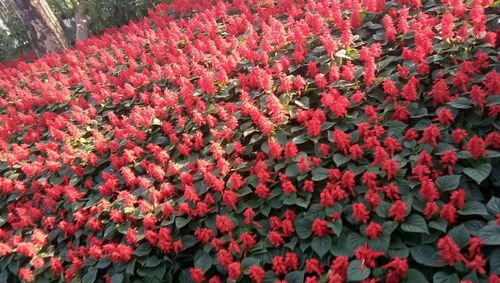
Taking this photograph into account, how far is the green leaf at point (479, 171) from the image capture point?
247 centimetres

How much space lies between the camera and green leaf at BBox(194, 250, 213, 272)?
2.89 metres

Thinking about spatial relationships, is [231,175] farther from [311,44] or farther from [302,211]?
[311,44]

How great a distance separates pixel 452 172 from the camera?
2686 mm

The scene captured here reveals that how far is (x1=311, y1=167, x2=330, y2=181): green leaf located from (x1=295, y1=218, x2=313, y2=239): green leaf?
1.24ft

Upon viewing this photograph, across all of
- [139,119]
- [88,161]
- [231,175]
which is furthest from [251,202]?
[88,161]

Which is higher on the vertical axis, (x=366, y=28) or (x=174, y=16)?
(x=174, y=16)

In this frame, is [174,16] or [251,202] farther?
[174,16]

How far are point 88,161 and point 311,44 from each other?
134 inches

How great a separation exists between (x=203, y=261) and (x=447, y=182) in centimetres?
216

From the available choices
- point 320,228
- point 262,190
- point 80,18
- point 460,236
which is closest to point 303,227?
point 320,228

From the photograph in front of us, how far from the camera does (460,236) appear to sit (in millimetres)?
2309

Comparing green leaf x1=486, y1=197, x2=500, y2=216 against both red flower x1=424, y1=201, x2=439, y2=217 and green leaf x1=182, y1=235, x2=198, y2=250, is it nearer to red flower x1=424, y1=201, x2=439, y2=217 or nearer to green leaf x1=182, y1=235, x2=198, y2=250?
red flower x1=424, y1=201, x2=439, y2=217

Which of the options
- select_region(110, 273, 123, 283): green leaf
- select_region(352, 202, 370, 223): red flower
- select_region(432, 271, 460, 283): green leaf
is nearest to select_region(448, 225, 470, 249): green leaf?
select_region(432, 271, 460, 283): green leaf

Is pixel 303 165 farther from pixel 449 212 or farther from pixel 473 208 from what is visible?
pixel 473 208
